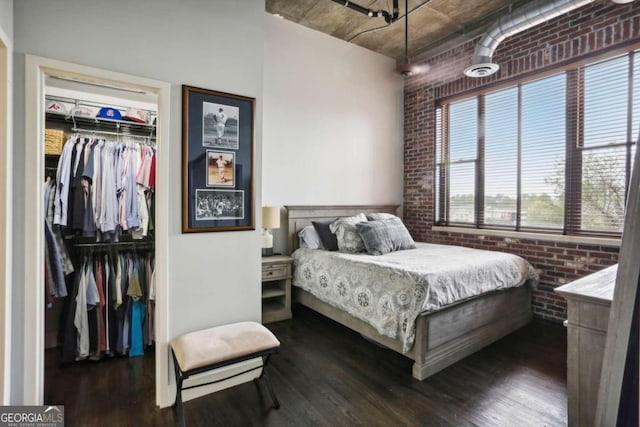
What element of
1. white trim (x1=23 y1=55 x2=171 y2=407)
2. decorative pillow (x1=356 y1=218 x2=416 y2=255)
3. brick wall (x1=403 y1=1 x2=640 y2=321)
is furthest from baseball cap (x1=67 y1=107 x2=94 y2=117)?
brick wall (x1=403 y1=1 x2=640 y2=321)

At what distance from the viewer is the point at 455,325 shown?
2533mm

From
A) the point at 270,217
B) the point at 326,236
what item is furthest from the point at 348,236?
the point at 270,217

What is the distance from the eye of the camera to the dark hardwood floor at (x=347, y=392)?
6.19 feet

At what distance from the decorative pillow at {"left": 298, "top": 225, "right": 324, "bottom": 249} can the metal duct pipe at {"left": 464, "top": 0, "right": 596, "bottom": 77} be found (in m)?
2.42

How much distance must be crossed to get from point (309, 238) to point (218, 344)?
213 centimetres

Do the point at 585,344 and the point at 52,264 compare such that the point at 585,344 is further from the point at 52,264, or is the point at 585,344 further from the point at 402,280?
the point at 52,264

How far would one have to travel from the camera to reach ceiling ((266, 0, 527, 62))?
3.54 metres

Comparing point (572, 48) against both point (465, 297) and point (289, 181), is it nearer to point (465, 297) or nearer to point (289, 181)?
point (465, 297)

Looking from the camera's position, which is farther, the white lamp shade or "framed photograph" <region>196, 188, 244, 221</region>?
the white lamp shade

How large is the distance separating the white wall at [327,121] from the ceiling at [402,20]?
0.58 feet

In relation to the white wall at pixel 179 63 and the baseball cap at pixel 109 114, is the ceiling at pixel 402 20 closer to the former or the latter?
the white wall at pixel 179 63

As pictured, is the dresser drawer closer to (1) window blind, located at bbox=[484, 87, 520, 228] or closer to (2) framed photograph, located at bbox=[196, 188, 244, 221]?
(2) framed photograph, located at bbox=[196, 188, 244, 221]

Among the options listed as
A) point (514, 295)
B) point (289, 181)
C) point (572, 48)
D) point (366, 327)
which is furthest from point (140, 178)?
point (572, 48)

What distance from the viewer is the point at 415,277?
7.78 ft
